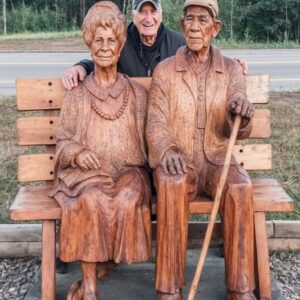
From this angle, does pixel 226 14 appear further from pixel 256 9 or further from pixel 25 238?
pixel 25 238

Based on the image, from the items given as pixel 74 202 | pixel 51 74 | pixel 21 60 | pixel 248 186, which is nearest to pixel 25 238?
pixel 74 202

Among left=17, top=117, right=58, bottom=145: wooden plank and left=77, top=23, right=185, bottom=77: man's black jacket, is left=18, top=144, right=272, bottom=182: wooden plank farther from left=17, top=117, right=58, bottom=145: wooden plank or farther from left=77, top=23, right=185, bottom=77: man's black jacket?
left=77, top=23, right=185, bottom=77: man's black jacket

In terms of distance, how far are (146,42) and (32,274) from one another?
1.76 metres

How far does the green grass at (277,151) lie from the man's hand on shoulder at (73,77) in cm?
145

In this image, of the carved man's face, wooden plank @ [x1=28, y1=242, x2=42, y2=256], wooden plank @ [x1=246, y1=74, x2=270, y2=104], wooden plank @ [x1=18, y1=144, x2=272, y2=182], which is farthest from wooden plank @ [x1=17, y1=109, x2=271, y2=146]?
the carved man's face

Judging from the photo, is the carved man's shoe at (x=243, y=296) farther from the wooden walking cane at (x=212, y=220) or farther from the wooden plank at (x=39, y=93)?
the wooden plank at (x=39, y=93)

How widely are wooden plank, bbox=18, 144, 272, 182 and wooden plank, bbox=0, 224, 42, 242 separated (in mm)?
416

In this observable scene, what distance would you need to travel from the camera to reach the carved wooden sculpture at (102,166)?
356 centimetres

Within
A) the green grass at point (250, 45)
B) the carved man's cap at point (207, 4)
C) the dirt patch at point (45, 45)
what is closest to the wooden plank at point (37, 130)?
the carved man's cap at point (207, 4)

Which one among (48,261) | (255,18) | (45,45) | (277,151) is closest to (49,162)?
(48,261)

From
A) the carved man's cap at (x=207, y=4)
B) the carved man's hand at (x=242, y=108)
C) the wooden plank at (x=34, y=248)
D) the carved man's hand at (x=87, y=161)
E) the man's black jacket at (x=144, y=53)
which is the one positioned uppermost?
the carved man's cap at (x=207, y=4)

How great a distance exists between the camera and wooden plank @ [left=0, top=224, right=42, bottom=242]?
4.58 metres

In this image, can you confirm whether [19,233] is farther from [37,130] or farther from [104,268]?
[104,268]

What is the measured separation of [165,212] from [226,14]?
56.9 ft
